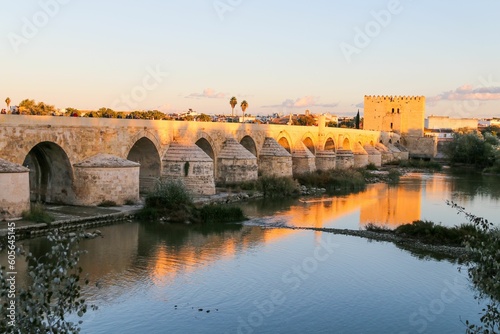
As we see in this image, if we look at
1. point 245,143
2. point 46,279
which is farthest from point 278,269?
point 245,143

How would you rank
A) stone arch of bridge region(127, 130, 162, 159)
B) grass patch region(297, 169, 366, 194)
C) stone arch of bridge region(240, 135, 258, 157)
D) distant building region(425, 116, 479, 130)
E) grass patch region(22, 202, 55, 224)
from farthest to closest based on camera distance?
1. distant building region(425, 116, 479, 130)
2. stone arch of bridge region(240, 135, 258, 157)
3. grass patch region(297, 169, 366, 194)
4. stone arch of bridge region(127, 130, 162, 159)
5. grass patch region(22, 202, 55, 224)

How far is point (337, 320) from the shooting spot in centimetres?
669

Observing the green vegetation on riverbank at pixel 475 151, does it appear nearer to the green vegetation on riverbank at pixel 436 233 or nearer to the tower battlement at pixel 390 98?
the tower battlement at pixel 390 98

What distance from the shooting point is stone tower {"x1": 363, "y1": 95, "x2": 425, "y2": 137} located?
4381cm

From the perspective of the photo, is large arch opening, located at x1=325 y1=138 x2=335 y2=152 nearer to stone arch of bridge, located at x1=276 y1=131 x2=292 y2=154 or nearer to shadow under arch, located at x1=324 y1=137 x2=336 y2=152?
shadow under arch, located at x1=324 y1=137 x2=336 y2=152

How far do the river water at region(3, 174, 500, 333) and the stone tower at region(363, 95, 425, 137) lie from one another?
1276 inches

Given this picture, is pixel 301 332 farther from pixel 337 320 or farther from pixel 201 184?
pixel 201 184

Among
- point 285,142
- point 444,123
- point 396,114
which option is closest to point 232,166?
point 285,142

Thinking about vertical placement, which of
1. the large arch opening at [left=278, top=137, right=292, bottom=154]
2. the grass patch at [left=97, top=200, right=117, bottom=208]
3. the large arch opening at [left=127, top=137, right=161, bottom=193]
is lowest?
the grass patch at [left=97, top=200, right=117, bottom=208]

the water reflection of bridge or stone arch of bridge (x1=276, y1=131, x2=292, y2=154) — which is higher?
stone arch of bridge (x1=276, y1=131, x2=292, y2=154)

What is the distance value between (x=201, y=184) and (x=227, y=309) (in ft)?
31.4

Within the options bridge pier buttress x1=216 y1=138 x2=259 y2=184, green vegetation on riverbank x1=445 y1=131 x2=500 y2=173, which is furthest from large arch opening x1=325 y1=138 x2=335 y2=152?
bridge pier buttress x1=216 y1=138 x2=259 y2=184

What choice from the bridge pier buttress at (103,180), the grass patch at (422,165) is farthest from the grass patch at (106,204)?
the grass patch at (422,165)

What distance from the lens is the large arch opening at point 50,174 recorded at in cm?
1291
